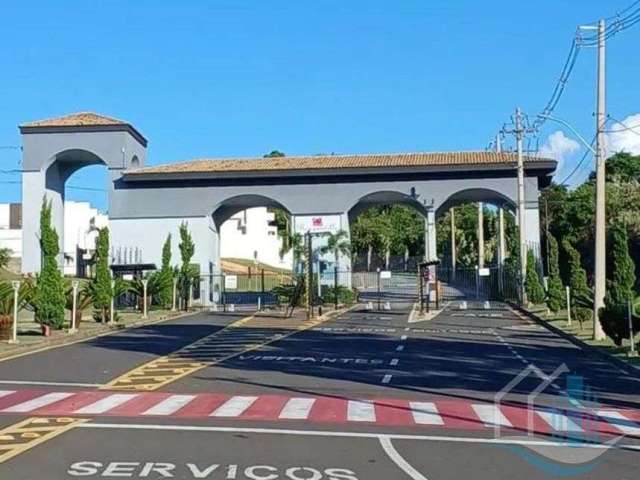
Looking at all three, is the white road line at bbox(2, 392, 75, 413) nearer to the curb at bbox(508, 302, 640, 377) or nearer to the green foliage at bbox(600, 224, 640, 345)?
the curb at bbox(508, 302, 640, 377)

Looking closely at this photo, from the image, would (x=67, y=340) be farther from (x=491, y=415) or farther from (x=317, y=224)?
(x=317, y=224)

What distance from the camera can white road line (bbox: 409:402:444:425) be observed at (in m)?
13.6

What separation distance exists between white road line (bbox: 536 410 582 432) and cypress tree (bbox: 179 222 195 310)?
43.4m

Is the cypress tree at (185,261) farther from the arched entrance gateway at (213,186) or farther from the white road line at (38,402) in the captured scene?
the white road line at (38,402)

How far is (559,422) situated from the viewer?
45.4 feet

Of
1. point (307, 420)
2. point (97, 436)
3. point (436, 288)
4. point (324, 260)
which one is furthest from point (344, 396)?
point (324, 260)

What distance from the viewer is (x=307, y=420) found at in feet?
44.4

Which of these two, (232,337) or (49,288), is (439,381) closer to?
(232,337)

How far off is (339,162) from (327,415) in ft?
167

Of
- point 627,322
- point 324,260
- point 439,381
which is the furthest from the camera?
point 324,260

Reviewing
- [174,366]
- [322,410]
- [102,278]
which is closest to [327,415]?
[322,410]

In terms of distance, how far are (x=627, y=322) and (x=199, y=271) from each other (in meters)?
38.5

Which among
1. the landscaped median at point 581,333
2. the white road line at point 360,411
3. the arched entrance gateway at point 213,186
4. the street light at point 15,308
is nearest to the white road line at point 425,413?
the white road line at point 360,411

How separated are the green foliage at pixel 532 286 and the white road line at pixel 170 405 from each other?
38911mm
